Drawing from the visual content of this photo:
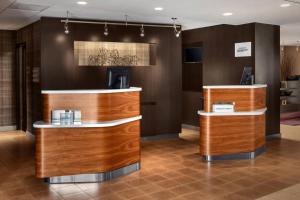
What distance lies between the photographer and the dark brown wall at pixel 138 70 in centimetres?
778

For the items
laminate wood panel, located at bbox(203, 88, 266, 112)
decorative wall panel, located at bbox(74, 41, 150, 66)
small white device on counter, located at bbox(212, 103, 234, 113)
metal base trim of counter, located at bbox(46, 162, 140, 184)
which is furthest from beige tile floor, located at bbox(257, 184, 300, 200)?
decorative wall panel, located at bbox(74, 41, 150, 66)

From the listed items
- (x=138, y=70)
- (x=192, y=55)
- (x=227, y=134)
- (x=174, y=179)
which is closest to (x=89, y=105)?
(x=174, y=179)

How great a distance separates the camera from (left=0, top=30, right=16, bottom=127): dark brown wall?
10.1 metres

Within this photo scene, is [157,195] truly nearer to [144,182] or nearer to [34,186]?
[144,182]

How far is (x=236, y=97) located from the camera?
6590mm

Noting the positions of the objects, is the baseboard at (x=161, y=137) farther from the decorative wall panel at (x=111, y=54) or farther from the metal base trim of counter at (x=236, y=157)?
the metal base trim of counter at (x=236, y=157)

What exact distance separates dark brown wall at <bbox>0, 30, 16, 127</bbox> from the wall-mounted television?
16.7ft

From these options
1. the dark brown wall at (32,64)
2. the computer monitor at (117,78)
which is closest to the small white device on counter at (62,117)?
the computer monitor at (117,78)

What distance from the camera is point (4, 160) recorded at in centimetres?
671

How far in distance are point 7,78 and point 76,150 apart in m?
6.08

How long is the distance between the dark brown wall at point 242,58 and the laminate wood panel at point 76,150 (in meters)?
4.50

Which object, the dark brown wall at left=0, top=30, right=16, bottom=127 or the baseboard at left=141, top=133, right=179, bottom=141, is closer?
the baseboard at left=141, top=133, right=179, bottom=141

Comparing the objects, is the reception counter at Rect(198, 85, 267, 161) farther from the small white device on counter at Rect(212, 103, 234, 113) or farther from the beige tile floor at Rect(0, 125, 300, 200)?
the beige tile floor at Rect(0, 125, 300, 200)

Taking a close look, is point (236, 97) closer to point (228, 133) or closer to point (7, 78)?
point (228, 133)
